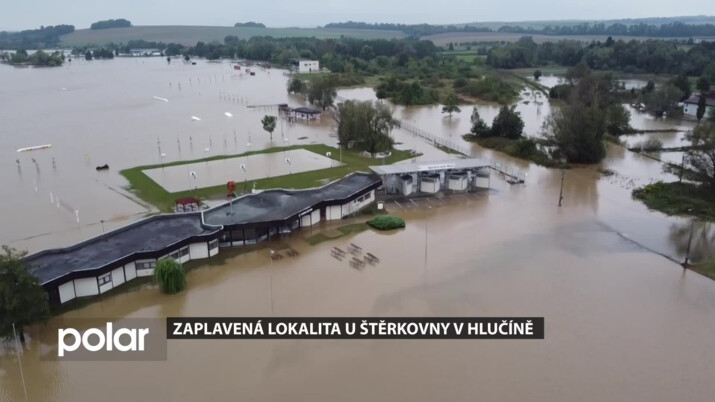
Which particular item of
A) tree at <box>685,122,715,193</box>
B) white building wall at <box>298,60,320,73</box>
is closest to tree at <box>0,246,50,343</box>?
tree at <box>685,122,715,193</box>

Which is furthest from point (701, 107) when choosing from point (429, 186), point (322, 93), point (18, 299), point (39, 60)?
point (39, 60)

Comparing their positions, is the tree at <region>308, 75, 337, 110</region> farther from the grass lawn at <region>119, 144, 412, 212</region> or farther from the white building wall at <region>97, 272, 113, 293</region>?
the white building wall at <region>97, 272, 113, 293</region>

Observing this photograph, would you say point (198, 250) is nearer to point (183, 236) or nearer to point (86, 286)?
point (183, 236)

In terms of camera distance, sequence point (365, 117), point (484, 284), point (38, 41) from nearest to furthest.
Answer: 1. point (484, 284)
2. point (365, 117)
3. point (38, 41)

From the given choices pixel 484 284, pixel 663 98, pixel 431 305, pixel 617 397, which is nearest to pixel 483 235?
pixel 484 284

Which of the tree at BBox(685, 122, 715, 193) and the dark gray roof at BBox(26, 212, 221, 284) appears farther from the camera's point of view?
the tree at BBox(685, 122, 715, 193)

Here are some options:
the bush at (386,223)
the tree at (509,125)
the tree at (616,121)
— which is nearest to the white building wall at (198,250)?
the bush at (386,223)

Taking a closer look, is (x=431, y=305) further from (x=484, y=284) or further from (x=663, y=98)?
(x=663, y=98)
